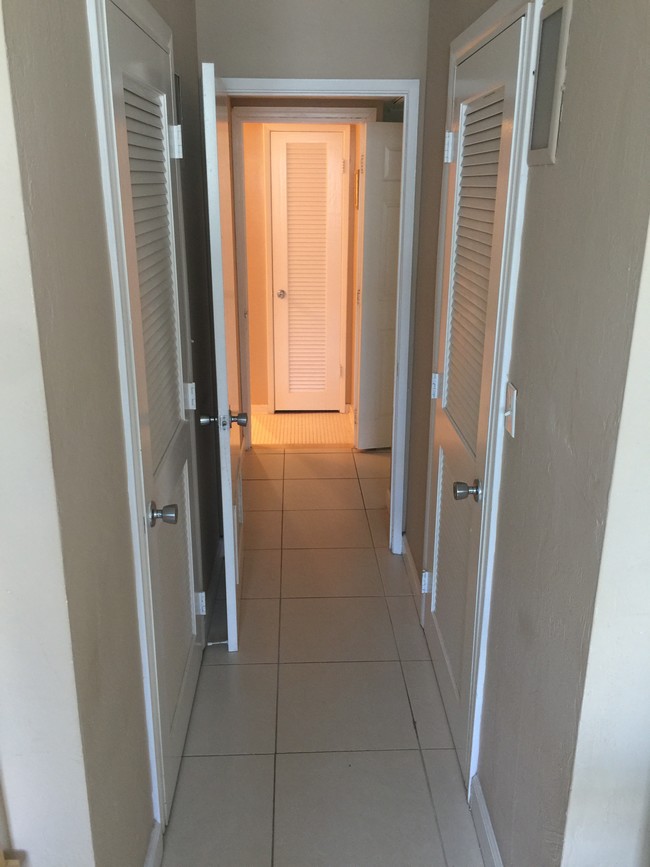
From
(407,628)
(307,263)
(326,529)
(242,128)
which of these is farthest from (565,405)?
(307,263)

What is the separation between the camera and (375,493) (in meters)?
4.04

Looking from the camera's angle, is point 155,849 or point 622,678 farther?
point 155,849

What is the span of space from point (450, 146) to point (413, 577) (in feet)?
5.75

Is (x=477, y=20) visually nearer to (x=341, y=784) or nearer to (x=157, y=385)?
(x=157, y=385)

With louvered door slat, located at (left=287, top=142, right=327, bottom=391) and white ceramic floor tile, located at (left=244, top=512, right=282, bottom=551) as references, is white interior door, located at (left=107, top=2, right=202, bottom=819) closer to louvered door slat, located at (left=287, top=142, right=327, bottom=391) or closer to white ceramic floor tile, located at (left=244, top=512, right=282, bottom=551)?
white ceramic floor tile, located at (left=244, top=512, right=282, bottom=551)

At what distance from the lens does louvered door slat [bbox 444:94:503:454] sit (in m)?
1.85

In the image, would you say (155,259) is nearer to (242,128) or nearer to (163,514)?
(163,514)


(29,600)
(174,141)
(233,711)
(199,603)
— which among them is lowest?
(233,711)

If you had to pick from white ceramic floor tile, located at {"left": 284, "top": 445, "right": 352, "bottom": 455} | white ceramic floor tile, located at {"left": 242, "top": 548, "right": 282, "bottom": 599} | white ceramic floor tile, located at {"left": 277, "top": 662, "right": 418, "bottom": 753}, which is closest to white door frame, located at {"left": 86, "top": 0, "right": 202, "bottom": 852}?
white ceramic floor tile, located at {"left": 277, "top": 662, "right": 418, "bottom": 753}

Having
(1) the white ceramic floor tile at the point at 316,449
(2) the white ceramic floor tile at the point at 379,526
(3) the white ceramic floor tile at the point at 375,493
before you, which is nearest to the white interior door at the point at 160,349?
(2) the white ceramic floor tile at the point at 379,526

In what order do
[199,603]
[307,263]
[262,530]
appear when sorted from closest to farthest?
[199,603] → [262,530] → [307,263]

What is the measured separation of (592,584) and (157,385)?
3.99 ft

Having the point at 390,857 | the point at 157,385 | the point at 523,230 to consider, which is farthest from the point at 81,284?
the point at 390,857

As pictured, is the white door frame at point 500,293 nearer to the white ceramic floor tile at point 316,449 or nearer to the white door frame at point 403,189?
the white door frame at point 403,189
